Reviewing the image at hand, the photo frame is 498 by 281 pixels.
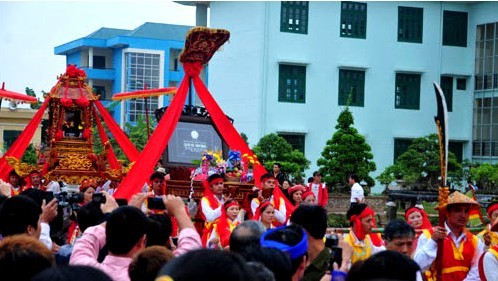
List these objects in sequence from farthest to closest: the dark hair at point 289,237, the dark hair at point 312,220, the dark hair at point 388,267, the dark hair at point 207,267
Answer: the dark hair at point 312,220 < the dark hair at point 289,237 < the dark hair at point 388,267 < the dark hair at point 207,267

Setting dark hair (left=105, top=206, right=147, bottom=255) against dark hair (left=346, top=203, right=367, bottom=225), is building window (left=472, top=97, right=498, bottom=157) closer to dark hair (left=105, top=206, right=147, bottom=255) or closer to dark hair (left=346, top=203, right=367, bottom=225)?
dark hair (left=346, top=203, right=367, bottom=225)

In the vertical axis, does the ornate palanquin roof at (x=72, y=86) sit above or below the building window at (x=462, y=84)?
below

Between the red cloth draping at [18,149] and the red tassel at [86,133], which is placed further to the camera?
the red tassel at [86,133]

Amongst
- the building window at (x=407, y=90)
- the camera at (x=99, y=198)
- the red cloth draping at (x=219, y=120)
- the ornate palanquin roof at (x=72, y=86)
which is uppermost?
the building window at (x=407, y=90)

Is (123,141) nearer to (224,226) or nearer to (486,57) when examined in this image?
(224,226)

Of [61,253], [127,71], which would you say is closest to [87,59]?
[127,71]

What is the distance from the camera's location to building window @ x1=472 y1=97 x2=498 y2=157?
34.7 m

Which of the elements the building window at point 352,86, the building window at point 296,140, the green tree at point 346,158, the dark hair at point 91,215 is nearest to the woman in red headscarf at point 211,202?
the dark hair at point 91,215

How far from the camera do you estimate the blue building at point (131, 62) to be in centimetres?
5388

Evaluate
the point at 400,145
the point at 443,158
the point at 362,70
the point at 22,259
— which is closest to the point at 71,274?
the point at 22,259

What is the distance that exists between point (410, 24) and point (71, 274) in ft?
107

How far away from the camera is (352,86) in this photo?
34.0 m

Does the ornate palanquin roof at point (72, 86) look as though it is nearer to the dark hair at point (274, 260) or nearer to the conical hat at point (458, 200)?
the conical hat at point (458, 200)

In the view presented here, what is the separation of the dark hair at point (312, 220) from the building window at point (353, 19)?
91.0 feet
